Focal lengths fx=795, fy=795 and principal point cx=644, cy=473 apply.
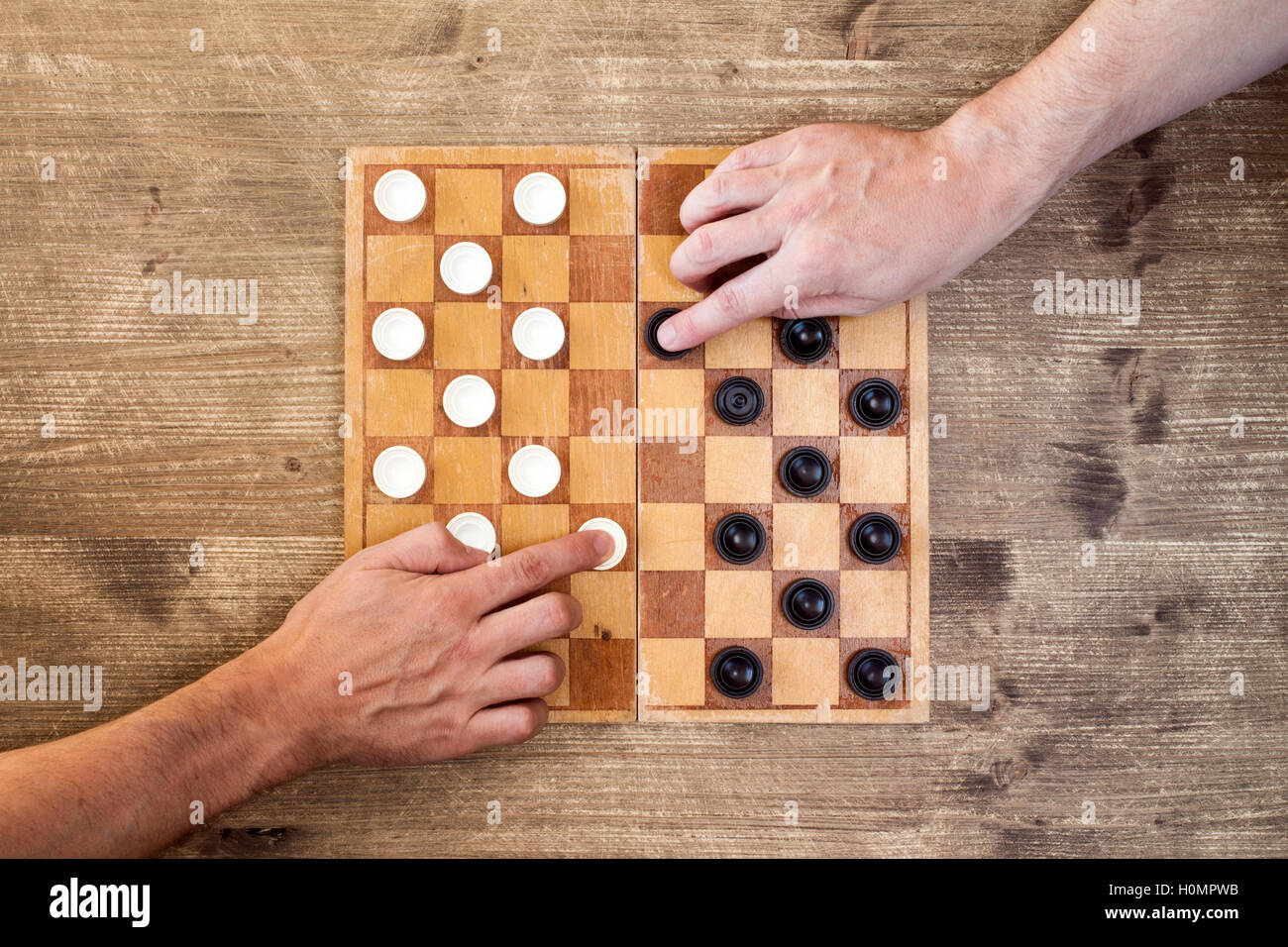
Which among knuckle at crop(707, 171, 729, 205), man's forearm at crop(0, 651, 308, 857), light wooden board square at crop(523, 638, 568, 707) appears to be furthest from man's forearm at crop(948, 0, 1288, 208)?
Answer: man's forearm at crop(0, 651, 308, 857)

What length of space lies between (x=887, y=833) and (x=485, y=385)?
4.78ft

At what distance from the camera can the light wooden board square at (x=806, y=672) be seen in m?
1.93

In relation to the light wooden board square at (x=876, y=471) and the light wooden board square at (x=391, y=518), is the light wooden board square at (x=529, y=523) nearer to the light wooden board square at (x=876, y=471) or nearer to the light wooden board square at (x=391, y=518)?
the light wooden board square at (x=391, y=518)

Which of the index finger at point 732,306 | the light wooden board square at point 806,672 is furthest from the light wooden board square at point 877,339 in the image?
the light wooden board square at point 806,672

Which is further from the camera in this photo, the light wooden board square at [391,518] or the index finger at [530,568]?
the light wooden board square at [391,518]

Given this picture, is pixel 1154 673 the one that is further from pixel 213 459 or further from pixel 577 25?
pixel 213 459

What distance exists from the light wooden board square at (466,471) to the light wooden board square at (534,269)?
0.37 meters

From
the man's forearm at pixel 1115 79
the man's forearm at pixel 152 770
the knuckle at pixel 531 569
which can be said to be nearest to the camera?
the man's forearm at pixel 152 770

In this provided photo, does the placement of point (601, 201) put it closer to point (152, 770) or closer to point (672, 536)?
point (672, 536)

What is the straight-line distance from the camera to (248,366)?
197cm

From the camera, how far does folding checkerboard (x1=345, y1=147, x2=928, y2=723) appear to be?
1930mm

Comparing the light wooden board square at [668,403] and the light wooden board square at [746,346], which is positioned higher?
the light wooden board square at [746,346]

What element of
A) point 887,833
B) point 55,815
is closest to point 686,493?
point 887,833

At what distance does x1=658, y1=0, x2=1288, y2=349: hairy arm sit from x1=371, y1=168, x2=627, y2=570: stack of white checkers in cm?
37
